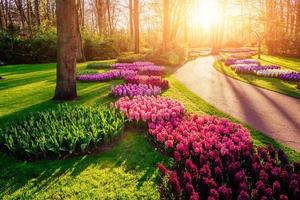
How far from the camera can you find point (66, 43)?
8742mm

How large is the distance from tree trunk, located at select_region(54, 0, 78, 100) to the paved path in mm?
4783

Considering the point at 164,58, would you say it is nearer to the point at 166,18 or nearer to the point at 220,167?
the point at 166,18

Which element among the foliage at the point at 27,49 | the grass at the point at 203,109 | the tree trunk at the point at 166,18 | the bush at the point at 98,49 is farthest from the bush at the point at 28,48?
the grass at the point at 203,109

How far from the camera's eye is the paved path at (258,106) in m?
6.59

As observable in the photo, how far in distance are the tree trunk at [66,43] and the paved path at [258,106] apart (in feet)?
15.7

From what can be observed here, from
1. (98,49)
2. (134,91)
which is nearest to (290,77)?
(134,91)

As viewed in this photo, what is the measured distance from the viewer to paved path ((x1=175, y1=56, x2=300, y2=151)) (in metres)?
6.59

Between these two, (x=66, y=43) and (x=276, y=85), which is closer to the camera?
(x=66, y=43)

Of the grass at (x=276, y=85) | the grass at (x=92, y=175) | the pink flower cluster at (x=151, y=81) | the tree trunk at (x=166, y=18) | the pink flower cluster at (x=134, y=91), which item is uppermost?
the tree trunk at (x=166, y=18)

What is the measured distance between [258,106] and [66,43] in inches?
252

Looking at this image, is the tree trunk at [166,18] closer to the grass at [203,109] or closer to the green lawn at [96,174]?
the grass at [203,109]

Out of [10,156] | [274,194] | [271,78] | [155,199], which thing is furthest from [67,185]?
[271,78]

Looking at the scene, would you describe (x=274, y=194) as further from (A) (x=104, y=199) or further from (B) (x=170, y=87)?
(B) (x=170, y=87)

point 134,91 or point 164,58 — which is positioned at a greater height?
point 164,58
